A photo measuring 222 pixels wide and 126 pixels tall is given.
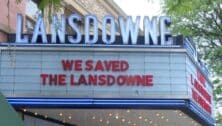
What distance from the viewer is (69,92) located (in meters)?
20.3

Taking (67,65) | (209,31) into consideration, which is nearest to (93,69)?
(67,65)

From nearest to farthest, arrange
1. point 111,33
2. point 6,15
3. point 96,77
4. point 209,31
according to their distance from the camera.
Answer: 1. point 6,15
2. point 96,77
3. point 111,33
4. point 209,31

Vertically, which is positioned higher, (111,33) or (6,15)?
(6,15)

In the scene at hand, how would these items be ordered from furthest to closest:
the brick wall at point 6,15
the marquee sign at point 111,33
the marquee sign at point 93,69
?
the marquee sign at point 111,33, the marquee sign at point 93,69, the brick wall at point 6,15

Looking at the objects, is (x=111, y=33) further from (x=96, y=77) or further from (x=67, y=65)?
(x=67, y=65)

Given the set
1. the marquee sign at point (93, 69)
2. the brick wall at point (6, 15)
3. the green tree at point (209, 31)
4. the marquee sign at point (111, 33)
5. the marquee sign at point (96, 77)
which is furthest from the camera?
the green tree at point (209, 31)

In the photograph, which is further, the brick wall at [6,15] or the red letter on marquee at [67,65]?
the red letter on marquee at [67,65]

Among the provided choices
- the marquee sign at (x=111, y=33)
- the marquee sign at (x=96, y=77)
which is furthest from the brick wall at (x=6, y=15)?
the marquee sign at (x=96, y=77)

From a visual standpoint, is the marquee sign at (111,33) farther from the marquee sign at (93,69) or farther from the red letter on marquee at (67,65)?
the red letter on marquee at (67,65)

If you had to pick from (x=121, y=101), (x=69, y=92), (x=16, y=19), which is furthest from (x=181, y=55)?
(x=16, y=19)

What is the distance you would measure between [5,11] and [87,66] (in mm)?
3222

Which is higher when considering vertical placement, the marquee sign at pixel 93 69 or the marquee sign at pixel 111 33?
the marquee sign at pixel 111 33

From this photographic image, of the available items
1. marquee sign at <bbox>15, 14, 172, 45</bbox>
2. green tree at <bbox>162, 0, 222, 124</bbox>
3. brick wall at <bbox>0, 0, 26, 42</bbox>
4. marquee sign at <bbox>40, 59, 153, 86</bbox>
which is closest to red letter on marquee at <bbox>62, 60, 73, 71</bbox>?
marquee sign at <bbox>40, 59, 153, 86</bbox>

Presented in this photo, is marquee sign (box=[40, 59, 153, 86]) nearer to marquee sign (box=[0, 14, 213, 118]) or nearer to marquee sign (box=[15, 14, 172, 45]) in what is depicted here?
marquee sign (box=[0, 14, 213, 118])
